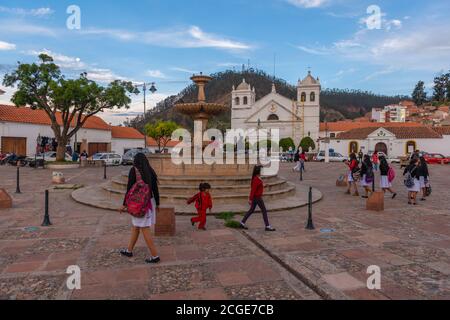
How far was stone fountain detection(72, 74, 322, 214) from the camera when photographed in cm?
922

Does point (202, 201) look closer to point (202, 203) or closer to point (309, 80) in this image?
point (202, 203)

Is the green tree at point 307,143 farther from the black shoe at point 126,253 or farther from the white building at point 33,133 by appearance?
the black shoe at point 126,253

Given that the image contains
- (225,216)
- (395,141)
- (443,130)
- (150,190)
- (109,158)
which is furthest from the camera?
(395,141)

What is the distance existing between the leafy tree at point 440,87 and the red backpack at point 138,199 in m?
107

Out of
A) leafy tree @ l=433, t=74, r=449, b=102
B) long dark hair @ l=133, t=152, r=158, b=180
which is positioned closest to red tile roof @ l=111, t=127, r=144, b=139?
long dark hair @ l=133, t=152, r=158, b=180

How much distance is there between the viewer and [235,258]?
5164 mm

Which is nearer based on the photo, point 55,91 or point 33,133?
point 55,91

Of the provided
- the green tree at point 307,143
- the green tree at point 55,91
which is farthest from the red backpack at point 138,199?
the green tree at point 307,143

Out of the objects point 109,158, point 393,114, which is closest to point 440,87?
point 393,114

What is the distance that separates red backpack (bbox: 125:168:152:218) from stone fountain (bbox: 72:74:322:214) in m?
3.49

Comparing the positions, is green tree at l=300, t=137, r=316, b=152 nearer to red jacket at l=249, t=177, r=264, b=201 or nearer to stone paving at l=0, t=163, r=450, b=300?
stone paving at l=0, t=163, r=450, b=300

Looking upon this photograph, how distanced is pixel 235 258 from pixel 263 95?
388 feet

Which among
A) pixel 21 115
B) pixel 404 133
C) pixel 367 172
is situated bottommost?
pixel 367 172
